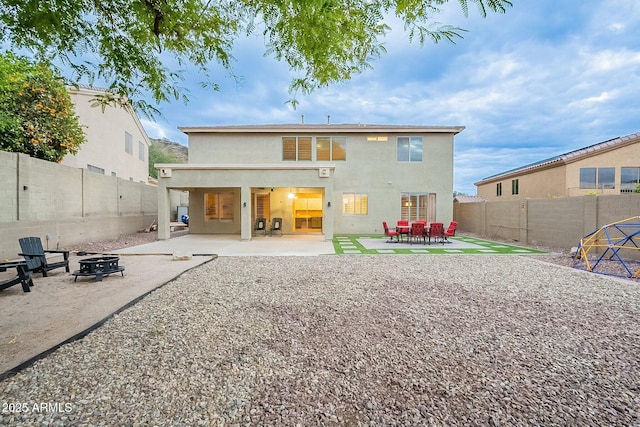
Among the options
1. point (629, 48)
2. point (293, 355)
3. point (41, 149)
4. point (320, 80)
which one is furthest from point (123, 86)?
point (629, 48)

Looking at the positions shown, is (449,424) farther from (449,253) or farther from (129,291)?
(449,253)

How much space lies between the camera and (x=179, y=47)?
11.9 feet

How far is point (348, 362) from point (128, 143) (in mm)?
23746

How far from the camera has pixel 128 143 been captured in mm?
19906

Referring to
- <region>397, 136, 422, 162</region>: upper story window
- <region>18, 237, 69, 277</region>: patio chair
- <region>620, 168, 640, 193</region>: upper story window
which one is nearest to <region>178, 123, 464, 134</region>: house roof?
<region>397, 136, 422, 162</region>: upper story window

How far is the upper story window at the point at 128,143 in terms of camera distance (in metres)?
19.4

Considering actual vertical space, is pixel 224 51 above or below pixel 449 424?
above

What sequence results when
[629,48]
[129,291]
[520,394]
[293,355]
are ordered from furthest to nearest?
[629,48] → [129,291] → [293,355] → [520,394]

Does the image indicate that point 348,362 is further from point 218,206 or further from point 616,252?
point 218,206

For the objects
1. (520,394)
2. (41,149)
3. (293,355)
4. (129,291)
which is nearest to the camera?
(520,394)

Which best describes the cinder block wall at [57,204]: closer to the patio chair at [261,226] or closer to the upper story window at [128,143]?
the patio chair at [261,226]

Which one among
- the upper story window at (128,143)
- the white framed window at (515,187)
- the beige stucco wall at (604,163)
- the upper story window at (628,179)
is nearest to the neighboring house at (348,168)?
the upper story window at (128,143)

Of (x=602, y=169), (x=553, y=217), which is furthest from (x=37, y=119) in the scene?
(x=602, y=169)

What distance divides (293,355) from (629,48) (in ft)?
80.0
